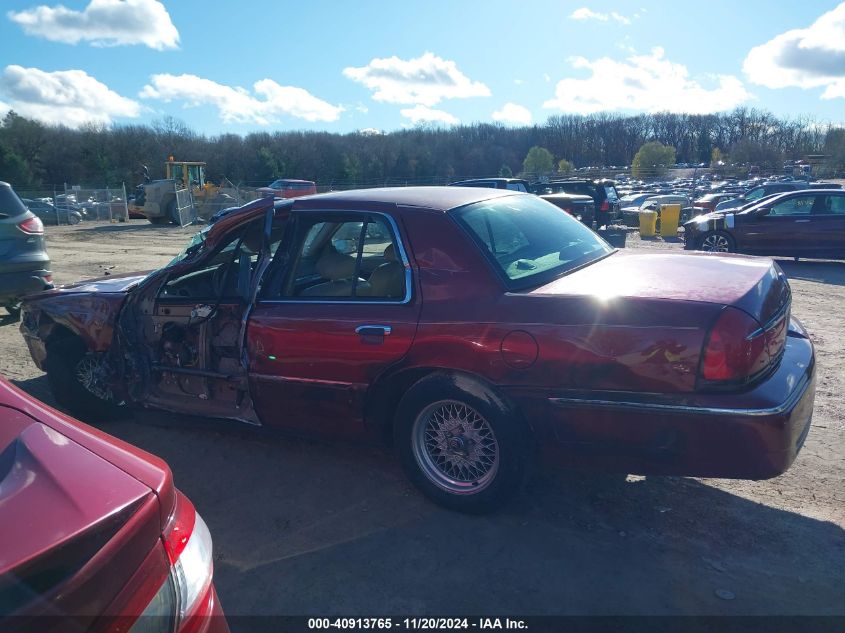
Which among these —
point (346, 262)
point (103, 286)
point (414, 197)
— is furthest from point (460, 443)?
point (103, 286)

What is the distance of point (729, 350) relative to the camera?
2842 millimetres

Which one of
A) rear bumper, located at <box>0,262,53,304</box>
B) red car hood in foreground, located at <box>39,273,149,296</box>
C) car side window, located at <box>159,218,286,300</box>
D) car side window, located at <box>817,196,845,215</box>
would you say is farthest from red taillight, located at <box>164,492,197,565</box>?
car side window, located at <box>817,196,845,215</box>

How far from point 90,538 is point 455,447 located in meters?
2.27

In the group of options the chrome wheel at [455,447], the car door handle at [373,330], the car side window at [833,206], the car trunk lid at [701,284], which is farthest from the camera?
the car side window at [833,206]

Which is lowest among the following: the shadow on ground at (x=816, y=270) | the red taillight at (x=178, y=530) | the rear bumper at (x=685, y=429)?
the shadow on ground at (x=816, y=270)

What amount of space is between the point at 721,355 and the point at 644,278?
0.70 meters

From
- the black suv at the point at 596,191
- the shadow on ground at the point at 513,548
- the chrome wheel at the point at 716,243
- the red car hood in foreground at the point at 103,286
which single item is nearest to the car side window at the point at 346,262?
the shadow on ground at the point at 513,548

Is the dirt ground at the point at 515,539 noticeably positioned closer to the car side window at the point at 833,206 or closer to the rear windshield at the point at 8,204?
the rear windshield at the point at 8,204

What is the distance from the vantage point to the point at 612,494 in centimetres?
373

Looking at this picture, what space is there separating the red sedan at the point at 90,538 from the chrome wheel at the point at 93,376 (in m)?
2.97

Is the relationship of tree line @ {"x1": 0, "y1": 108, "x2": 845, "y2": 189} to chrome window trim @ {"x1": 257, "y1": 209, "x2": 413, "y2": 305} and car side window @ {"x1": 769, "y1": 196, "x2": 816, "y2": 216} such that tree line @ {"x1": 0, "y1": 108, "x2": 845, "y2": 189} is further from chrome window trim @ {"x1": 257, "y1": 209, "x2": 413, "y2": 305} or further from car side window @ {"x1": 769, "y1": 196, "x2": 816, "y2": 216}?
chrome window trim @ {"x1": 257, "y1": 209, "x2": 413, "y2": 305}

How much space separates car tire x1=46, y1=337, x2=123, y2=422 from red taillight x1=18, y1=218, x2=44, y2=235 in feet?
11.4

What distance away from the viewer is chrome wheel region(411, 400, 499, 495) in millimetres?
3416

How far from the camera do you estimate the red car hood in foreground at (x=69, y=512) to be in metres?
1.34
